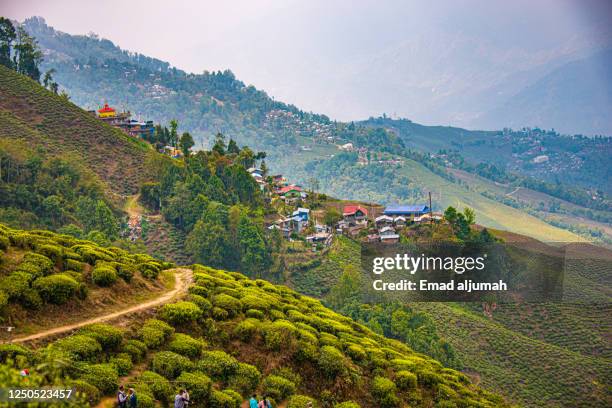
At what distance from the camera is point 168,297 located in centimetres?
2303

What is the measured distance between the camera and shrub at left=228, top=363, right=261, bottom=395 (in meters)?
19.0

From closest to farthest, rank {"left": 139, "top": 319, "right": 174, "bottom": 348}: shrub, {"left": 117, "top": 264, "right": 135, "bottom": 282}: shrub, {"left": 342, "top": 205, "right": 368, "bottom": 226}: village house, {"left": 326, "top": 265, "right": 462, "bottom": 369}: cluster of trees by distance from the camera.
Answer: {"left": 139, "top": 319, "right": 174, "bottom": 348}: shrub
{"left": 117, "top": 264, "right": 135, "bottom": 282}: shrub
{"left": 326, "top": 265, "right": 462, "bottom": 369}: cluster of trees
{"left": 342, "top": 205, "right": 368, "bottom": 226}: village house

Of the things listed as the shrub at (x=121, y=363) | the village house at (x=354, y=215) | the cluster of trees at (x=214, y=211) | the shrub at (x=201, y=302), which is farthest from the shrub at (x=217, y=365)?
the village house at (x=354, y=215)

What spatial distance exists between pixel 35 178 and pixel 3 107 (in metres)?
21.0

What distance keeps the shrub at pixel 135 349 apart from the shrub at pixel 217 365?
171 cm

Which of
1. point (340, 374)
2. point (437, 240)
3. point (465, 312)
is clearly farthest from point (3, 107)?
point (340, 374)

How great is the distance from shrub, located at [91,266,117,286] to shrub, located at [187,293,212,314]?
289 cm

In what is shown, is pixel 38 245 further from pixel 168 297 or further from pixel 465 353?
pixel 465 353

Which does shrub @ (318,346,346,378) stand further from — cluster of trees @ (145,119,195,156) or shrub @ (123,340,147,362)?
cluster of trees @ (145,119,195,156)

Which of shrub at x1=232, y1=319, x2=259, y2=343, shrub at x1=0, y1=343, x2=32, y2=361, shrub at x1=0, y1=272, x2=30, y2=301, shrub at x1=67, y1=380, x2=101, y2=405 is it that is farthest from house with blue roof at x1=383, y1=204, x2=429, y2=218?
shrub at x1=0, y1=343, x2=32, y2=361

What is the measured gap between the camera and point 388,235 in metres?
73.8

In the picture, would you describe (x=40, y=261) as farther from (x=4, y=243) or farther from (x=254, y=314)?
(x=254, y=314)

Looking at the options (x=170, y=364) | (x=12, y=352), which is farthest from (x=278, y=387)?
(x=12, y=352)

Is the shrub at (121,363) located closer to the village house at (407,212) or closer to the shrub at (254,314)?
the shrub at (254,314)
